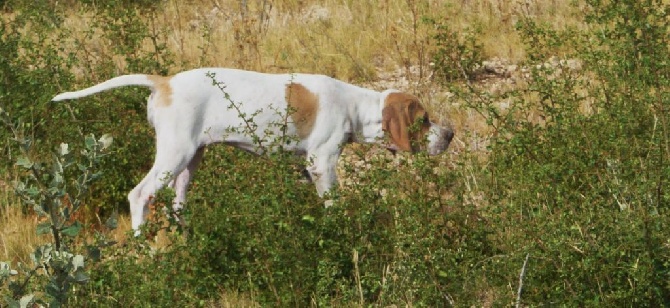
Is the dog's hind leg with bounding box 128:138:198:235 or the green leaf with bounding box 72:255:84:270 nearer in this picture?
the green leaf with bounding box 72:255:84:270

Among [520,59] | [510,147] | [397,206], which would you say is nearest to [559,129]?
[510,147]

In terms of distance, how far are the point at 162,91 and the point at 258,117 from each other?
0.53 meters

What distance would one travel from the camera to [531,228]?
5.37 metres

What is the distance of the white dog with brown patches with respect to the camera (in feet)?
22.7

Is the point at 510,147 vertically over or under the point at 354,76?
over

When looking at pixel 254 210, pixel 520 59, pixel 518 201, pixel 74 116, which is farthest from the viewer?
pixel 520 59

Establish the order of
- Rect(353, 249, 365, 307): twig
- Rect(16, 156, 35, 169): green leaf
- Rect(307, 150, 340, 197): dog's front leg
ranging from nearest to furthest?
Rect(16, 156, 35, 169): green leaf, Rect(353, 249, 365, 307): twig, Rect(307, 150, 340, 197): dog's front leg

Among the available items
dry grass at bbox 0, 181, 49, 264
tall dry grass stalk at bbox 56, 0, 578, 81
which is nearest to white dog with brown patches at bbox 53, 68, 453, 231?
dry grass at bbox 0, 181, 49, 264

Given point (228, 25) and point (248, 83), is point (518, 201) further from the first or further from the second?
point (228, 25)

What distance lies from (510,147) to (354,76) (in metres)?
3.97

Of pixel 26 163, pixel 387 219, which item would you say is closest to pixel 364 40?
pixel 387 219

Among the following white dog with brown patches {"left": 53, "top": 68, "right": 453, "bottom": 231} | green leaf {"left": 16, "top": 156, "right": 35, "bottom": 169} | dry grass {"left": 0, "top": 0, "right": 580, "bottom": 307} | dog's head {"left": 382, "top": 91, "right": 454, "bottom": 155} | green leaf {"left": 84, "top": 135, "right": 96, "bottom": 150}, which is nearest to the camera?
green leaf {"left": 16, "top": 156, "right": 35, "bottom": 169}

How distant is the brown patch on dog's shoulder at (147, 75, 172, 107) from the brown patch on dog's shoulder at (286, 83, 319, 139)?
2.12 feet

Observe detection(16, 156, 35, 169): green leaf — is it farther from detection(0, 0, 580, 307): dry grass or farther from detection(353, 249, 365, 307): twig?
detection(0, 0, 580, 307): dry grass
